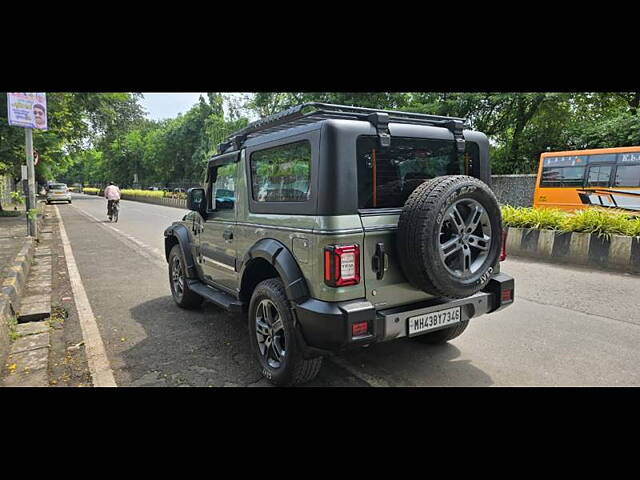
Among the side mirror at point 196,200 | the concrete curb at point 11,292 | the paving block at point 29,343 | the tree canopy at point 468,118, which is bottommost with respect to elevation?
the paving block at point 29,343

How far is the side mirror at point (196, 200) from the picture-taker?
4.61 m

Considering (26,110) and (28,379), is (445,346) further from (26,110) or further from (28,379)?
(26,110)

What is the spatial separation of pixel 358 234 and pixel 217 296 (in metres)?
2.05

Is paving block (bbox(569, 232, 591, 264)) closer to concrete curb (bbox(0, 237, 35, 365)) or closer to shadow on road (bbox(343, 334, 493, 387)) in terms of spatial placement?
shadow on road (bbox(343, 334, 493, 387))

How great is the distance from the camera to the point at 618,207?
12.7 m

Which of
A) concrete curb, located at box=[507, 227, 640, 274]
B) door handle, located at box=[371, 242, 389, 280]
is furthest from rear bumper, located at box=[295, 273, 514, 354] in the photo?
concrete curb, located at box=[507, 227, 640, 274]

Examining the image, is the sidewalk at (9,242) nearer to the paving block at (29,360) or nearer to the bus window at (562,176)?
the paving block at (29,360)

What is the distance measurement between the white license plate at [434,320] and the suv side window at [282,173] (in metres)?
1.21

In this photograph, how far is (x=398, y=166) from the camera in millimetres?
3207

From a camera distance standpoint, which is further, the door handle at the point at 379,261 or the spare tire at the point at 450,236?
the door handle at the point at 379,261

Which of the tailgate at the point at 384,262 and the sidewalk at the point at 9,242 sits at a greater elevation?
the tailgate at the point at 384,262

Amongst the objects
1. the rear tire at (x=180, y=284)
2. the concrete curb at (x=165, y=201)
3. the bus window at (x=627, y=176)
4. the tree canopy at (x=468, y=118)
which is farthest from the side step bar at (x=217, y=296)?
the concrete curb at (x=165, y=201)

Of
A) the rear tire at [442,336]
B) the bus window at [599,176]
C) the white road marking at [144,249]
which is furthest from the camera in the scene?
the bus window at [599,176]

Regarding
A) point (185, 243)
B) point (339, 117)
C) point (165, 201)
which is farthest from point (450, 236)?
point (165, 201)
